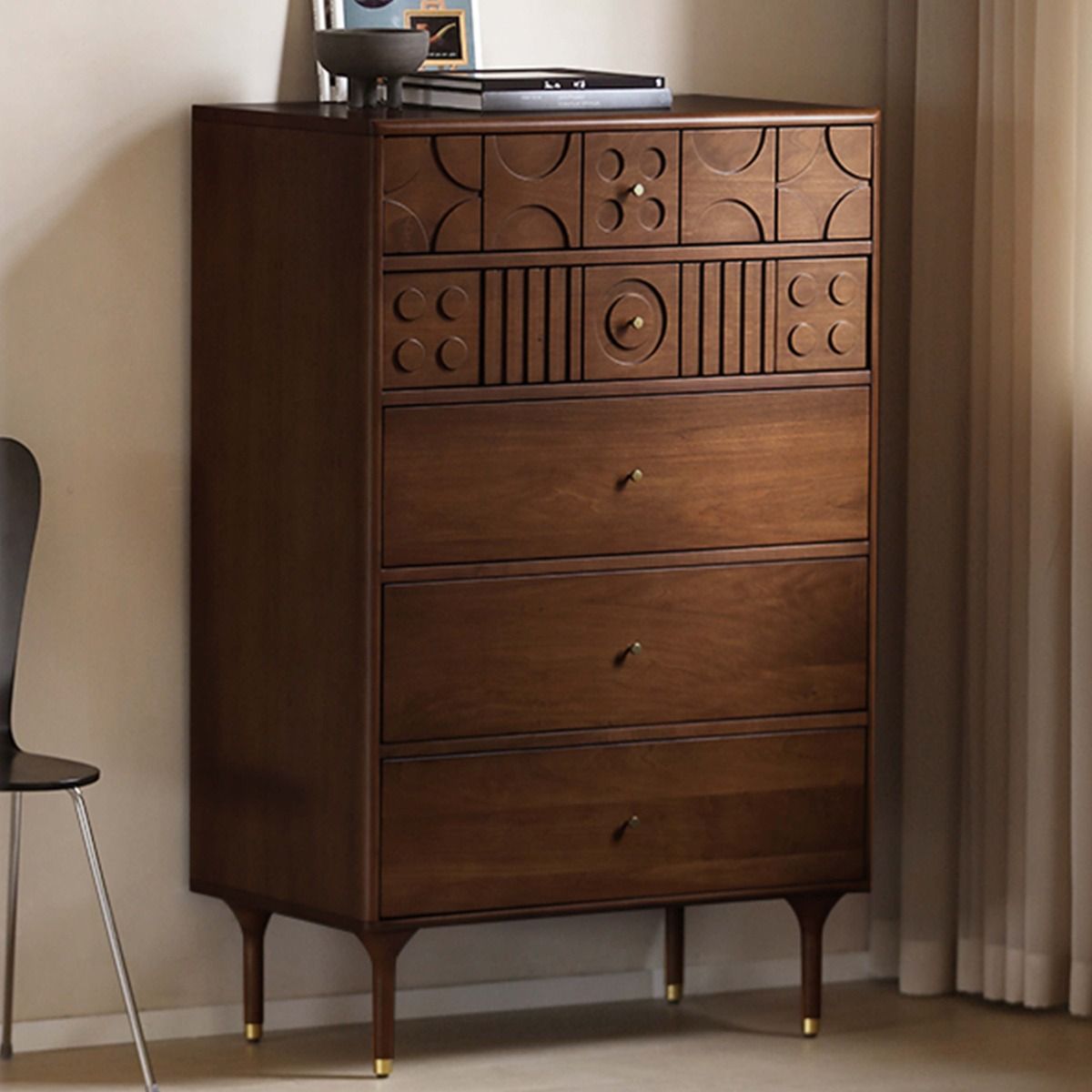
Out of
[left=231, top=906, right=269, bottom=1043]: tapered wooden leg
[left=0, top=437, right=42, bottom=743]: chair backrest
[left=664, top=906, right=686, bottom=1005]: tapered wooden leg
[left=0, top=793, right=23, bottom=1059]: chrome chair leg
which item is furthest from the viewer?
[left=664, top=906, right=686, bottom=1005]: tapered wooden leg

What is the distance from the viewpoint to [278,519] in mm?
3357

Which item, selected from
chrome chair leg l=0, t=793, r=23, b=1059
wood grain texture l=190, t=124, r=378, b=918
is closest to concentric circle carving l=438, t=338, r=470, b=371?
wood grain texture l=190, t=124, r=378, b=918

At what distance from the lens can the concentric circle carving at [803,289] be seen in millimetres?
3383

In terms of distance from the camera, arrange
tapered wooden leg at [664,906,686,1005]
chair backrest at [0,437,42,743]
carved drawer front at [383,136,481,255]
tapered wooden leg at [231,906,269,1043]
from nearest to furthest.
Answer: carved drawer front at [383,136,481,255] → chair backrest at [0,437,42,743] → tapered wooden leg at [231,906,269,1043] → tapered wooden leg at [664,906,686,1005]

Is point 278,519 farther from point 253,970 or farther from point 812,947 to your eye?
point 812,947

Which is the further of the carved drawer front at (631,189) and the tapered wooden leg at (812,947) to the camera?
the tapered wooden leg at (812,947)

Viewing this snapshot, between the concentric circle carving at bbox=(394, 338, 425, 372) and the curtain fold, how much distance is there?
1.00 m

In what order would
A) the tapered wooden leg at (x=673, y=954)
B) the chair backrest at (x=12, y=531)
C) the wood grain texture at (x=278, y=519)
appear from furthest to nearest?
1. the tapered wooden leg at (x=673, y=954)
2. the chair backrest at (x=12, y=531)
3. the wood grain texture at (x=278, y=519)

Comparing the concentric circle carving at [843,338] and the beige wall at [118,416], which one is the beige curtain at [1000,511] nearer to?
the concentric circle carving at [843,338]

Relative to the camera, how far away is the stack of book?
3230mm

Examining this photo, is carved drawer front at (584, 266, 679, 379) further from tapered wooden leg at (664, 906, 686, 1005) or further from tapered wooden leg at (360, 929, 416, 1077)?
tapered wooden leg at (664, 906, 686, 1005)

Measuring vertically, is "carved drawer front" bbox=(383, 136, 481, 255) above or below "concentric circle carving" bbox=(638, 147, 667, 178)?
below

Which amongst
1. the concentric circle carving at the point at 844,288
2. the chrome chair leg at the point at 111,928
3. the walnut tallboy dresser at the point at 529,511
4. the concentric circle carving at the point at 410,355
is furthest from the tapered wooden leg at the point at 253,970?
the concentric circle carving at the point at 844,288

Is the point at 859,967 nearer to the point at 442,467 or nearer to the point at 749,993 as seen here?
the point at 749,993
